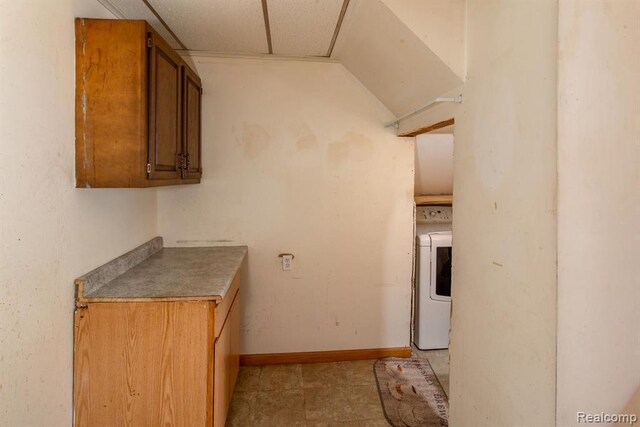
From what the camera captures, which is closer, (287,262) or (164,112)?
(164,112)

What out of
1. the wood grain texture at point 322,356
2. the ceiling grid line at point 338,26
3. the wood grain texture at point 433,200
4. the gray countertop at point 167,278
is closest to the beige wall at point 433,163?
the wood grain texture at point 433,200

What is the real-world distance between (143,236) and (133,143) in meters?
1.05

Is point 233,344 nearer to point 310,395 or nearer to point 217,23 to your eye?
point 310,395

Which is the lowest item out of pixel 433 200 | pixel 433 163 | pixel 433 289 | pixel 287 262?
pixel 433 289

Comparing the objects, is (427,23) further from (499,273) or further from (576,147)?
(499,273)

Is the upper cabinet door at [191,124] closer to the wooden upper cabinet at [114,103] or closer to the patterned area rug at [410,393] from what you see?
the wooden upper cabinet at [114,103]

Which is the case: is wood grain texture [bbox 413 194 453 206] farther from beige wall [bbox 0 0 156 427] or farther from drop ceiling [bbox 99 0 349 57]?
beige wall [bbox 0 0 156 427]

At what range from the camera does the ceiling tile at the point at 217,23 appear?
6.43ft

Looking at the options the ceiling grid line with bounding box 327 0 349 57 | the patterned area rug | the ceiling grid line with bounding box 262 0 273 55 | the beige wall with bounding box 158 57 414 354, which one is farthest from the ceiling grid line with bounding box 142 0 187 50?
the patterned area rug

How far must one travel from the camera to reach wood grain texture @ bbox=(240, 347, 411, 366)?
2.85 metres

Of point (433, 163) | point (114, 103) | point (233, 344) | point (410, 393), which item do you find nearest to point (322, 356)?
point (410, 393)

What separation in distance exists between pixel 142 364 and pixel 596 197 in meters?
1.82

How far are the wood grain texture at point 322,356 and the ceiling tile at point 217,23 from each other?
226 cm

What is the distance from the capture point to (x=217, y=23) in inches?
86.0
